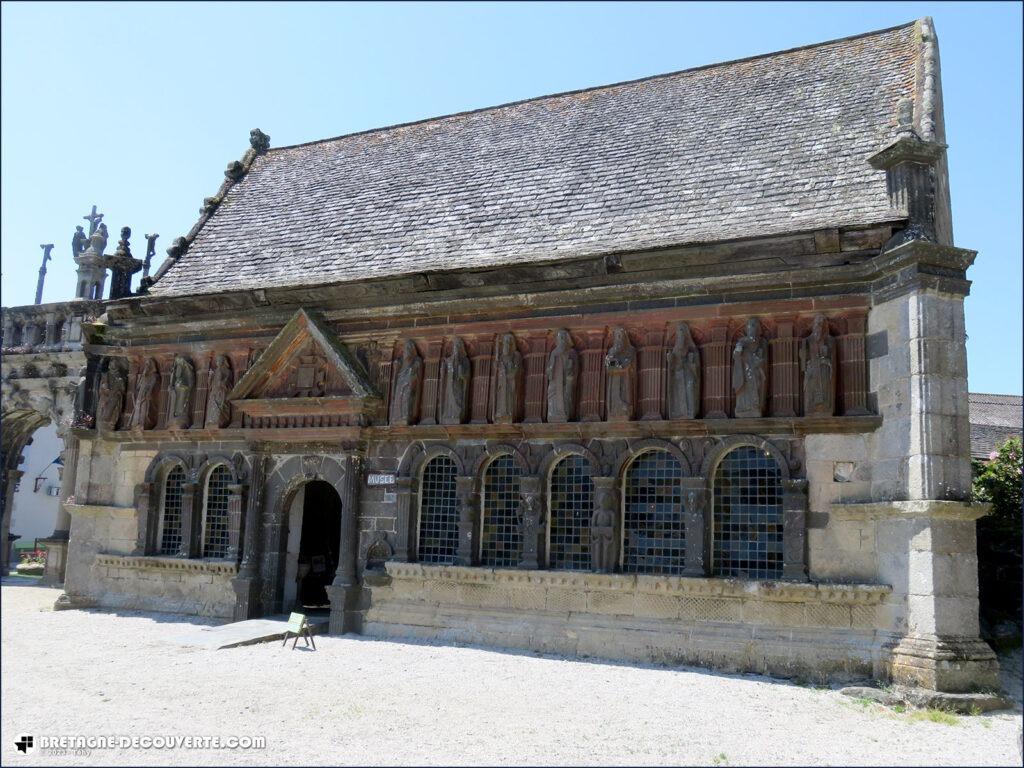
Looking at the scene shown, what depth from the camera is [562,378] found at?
13781 mm

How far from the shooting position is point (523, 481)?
1383cm

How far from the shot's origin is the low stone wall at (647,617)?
11422 millimetres

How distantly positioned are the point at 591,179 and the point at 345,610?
342 inches

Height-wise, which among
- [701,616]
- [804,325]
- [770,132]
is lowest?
[701,616]

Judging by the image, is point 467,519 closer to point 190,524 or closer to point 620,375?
point 620,375

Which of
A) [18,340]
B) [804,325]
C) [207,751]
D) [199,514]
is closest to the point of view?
[207,751]

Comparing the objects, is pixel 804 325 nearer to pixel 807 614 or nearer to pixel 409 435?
pixel 807 614

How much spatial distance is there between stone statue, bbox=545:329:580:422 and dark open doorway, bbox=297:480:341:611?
6045mm

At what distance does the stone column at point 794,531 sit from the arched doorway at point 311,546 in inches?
335

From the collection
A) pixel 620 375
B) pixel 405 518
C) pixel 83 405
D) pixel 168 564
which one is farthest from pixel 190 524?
pixel 620 375

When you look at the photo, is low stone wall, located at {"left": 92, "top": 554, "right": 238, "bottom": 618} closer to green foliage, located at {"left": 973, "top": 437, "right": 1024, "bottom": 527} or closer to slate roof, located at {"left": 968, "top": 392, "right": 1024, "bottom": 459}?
green foliage, located at {"left": 973, "top": 437, "right": 1024, "bottom": 527}

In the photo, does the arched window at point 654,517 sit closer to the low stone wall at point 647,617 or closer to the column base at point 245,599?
the low stone wall at point 647,617

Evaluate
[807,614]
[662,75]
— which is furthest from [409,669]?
[662,75]

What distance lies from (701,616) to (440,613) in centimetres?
421
